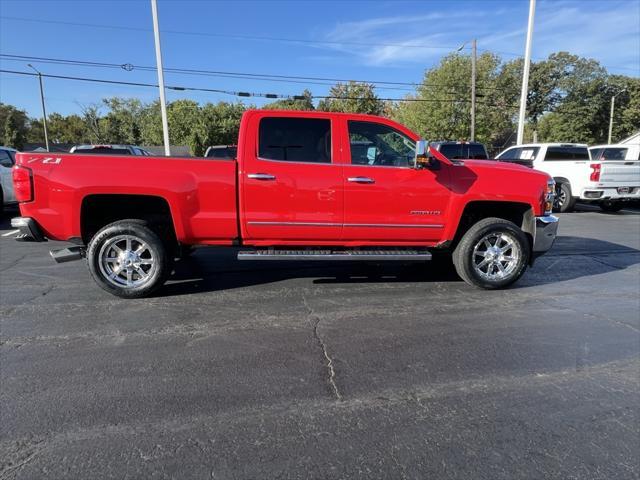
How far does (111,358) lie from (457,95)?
36618 mm

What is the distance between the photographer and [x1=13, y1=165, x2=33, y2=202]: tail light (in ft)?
14.9

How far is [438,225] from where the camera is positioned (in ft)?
17.0

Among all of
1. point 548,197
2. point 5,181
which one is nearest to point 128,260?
point 548,197

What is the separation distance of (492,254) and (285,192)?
2707 millimetres

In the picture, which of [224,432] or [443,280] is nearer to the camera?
[224,432]

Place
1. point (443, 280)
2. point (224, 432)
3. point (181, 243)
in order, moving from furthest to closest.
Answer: point (443, 280) < point (181, 243) < point (224, 432)

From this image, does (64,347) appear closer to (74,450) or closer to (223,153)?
(74,450)

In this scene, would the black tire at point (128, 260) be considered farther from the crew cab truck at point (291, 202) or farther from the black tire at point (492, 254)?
the black tire at point (492, 254)

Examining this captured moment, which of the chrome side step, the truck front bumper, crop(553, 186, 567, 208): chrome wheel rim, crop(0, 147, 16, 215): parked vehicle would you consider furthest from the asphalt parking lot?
crop(553, 186, 567, 208): chrome wheel rim

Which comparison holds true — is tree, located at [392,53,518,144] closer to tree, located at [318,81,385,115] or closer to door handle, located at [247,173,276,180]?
tree, located at [318,81,385,115]

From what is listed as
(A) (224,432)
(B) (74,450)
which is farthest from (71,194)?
(A) (224,432)

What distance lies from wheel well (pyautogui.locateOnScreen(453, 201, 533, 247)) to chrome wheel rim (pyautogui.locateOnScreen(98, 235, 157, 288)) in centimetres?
383

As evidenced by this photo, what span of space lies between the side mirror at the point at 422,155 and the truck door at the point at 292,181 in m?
0.90

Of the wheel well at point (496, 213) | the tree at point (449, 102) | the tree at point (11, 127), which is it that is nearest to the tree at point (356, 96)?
the tree at point (449, 102)
